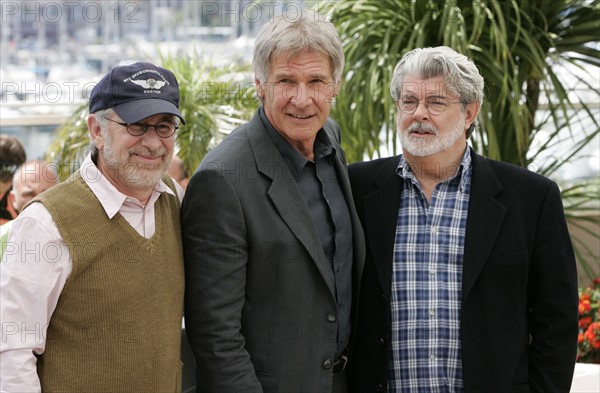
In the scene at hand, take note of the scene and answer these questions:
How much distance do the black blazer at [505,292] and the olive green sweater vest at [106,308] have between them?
0.64 metres

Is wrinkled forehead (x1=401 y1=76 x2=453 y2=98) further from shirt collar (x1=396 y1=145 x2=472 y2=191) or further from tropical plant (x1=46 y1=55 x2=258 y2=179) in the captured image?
tropical plant (x1=46 y1=55 x2=258 y2=179)

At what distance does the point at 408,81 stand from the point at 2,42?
29.3 m

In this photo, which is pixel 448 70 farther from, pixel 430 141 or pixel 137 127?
pixel 137 127

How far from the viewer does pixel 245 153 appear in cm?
216

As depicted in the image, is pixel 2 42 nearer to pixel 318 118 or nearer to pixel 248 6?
pixel 248 6

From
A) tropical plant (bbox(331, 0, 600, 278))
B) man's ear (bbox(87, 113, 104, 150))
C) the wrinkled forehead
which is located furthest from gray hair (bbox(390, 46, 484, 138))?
tropical plant (bbox(331, 0, 600, 278))

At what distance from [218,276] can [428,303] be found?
63 centimetres

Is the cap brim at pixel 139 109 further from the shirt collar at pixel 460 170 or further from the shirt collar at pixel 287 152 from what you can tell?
the shirt collar at pixel 460 170

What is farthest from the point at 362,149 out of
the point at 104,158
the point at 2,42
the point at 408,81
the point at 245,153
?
the point at 2,42

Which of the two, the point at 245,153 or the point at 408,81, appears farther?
the point at 408,81

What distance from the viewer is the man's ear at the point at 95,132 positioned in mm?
1942

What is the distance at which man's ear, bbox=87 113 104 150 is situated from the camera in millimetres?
1942

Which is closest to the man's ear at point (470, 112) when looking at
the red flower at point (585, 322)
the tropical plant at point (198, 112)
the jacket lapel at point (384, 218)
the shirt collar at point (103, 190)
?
the jacket lapel at point (384, 218)

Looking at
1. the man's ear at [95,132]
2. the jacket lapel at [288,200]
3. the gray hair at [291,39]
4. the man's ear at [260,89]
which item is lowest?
the jacket lapel at [288,200]
